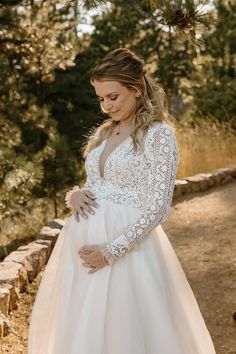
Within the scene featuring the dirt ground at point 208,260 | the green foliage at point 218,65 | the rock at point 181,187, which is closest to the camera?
the dirt ground at point 208,260

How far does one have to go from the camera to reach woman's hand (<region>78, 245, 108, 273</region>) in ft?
7.08

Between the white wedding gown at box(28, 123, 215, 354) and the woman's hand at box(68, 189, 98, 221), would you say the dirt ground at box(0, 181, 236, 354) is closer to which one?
the white wedding gown at box(28, 123, 215, 354)

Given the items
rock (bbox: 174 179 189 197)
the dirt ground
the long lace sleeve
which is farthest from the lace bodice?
rock (bbox: 174 179 189 197)

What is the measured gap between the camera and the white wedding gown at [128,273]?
7.02 ft

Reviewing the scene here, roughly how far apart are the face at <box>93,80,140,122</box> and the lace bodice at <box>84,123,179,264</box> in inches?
4.4

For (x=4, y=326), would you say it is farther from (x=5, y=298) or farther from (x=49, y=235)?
(x=49, y=235)

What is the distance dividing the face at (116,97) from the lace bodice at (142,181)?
0.36 ft

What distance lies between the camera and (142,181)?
2223mm

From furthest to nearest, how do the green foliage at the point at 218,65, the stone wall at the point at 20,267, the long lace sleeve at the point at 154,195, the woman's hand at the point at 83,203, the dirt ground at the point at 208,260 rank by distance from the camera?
the green foliage at the point at 218,65, the stone wall at the point at 20,267, the dirt ground at the point at 208,260, the woman's hand at the point at 83,203, the long lace sleeve at the point at 154,195

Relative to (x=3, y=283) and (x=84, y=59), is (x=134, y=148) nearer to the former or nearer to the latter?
(x=3, y=283)

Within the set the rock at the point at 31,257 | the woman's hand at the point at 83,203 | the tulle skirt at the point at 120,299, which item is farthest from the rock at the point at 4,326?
the woman's hand at the point at 83,203

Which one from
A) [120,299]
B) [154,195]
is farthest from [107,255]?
[154,195]

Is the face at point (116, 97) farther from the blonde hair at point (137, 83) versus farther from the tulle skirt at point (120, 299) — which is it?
the tulle skirt at point (120, 299)

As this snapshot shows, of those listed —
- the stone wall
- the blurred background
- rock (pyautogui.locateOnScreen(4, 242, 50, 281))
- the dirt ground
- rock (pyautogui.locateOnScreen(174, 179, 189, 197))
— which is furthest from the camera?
rock (pyautogui.locateOnScreen(174, 179, 189, 197))
